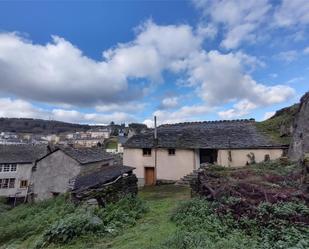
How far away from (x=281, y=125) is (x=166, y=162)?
31.2ft

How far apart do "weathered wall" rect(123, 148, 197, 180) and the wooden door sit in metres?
0.34

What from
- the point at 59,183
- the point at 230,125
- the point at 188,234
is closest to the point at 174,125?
the point at 230,125

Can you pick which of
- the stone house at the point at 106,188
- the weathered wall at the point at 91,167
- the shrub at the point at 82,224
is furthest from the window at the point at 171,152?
the shrub at the point at 82,224

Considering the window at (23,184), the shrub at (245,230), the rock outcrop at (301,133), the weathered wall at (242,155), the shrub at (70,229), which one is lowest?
the window at (23,184)

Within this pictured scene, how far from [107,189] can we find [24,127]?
401 ft

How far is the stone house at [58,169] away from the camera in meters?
21.9

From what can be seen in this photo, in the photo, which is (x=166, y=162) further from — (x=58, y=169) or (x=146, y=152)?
(x=58, y=169)

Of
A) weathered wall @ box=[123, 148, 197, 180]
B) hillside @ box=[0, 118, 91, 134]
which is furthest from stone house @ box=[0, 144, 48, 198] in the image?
hillside @ box=[0, 118, 91, 134]

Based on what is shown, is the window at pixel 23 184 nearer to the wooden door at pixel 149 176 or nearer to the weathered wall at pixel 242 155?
the wooden door at pixel 149 176

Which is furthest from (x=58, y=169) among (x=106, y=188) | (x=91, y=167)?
(x=106, y=188)

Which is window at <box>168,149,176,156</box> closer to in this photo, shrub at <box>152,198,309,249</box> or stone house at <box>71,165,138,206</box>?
stone house at <box>71,165,138,206</box>

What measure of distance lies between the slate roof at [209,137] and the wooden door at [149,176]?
6.70ft

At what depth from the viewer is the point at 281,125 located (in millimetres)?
19531

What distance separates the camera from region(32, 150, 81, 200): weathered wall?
2202 cm
